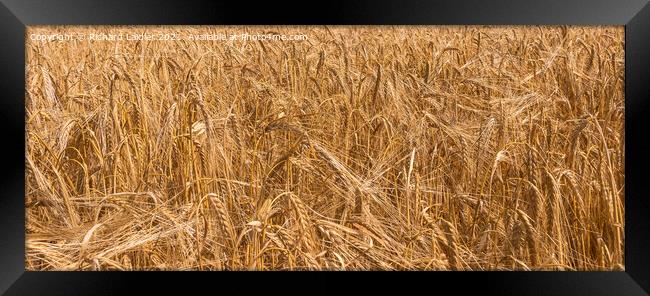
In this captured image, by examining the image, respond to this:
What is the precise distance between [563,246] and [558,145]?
1.46ft

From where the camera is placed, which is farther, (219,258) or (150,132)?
(150,132)

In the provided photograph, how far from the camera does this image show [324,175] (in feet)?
8.52

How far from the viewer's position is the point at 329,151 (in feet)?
8.69

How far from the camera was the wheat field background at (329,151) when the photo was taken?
97.6 inches

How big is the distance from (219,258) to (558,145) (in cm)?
153

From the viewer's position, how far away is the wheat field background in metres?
2.48

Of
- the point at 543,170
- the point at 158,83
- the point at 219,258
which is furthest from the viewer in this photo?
the point at 158,83

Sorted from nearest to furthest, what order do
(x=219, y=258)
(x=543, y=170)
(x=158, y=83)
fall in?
1. (x=219, y=258)
2. (x=543, y=170)
3. (x=158, y=83)

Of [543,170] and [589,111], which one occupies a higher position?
[589,111]

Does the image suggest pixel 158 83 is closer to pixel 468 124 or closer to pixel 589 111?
pixel 468 124
